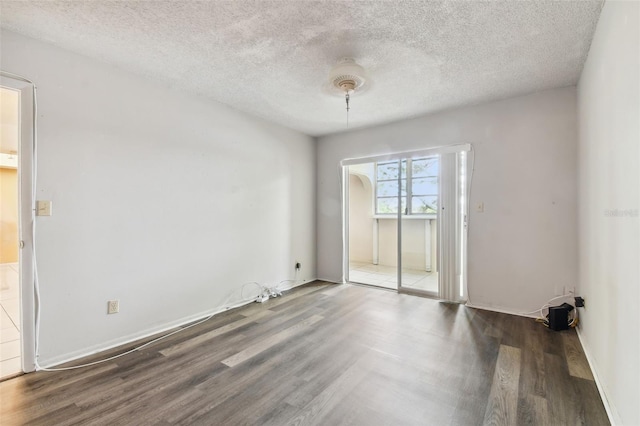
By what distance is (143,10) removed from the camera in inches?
71.1

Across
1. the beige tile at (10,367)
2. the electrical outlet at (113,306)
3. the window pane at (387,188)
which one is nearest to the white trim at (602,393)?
the electrical outlet at (113,306)

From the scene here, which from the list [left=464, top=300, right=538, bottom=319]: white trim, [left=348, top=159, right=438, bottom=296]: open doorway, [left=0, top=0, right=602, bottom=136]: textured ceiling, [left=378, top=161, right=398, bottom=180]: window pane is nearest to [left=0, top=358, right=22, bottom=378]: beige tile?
[left=0, top=0, right=602, bottom=136]: textured ceiling

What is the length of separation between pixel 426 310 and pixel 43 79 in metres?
4.30

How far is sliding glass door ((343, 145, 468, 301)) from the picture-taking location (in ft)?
11.9

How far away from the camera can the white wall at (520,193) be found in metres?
2.97

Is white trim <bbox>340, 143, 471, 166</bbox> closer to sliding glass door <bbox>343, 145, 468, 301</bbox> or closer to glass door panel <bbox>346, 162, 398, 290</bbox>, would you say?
sliding glass door <bbox>343, 145, 468, 301</bbox>

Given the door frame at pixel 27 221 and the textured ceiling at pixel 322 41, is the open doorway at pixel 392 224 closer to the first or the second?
the textured ceiling at pixel 322 41

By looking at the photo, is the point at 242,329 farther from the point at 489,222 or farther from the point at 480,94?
the point at 480,94

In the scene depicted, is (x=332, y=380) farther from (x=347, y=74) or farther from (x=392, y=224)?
(x=392, y=224)

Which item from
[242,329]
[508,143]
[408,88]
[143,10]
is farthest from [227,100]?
[508,143]

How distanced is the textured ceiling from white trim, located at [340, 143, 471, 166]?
0.69 metres

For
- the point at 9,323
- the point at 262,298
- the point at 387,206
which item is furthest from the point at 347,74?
the point at 9,323

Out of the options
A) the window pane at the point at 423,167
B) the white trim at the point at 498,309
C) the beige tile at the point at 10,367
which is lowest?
the beige tile at the point at 10,367

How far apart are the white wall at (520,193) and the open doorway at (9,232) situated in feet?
14.2
